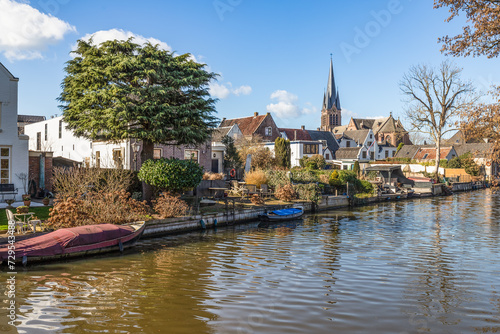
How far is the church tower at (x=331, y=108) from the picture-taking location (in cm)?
11070

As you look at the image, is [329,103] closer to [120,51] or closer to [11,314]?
[120,51]

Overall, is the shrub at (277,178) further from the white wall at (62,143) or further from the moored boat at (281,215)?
the white wall at (62,143)

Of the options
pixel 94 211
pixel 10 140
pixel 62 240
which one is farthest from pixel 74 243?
pixel 10 140

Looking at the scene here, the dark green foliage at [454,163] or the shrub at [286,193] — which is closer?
the shrub at [286,193]

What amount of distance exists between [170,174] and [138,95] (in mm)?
4672

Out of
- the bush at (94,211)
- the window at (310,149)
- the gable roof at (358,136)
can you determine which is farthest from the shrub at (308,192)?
the gable roof at (358,136)

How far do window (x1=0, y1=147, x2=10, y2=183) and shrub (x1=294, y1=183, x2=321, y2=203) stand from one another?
Result: 18.7 meters

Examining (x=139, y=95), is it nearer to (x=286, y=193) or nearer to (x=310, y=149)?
(x=286, y=193)

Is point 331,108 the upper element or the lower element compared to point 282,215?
upper

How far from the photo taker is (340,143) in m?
76.1

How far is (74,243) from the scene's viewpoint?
533 inches

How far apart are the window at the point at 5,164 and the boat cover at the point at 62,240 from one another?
942 centimetres

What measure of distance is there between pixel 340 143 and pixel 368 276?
6598cm

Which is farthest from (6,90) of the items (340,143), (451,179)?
(340,143)
